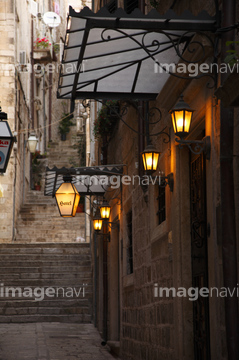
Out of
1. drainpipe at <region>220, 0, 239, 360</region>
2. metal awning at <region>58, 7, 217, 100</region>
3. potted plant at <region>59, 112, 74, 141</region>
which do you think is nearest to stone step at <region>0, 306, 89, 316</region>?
metal awning at <region>58, 7, 217, 100</region>

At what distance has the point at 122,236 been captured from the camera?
11023 millimetres

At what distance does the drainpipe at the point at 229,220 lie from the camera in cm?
415

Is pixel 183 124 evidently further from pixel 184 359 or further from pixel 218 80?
pixel 184 359

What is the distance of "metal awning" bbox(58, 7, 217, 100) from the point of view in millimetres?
4723

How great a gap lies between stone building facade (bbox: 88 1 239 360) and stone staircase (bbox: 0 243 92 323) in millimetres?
5950

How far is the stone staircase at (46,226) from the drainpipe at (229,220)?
60.6ft

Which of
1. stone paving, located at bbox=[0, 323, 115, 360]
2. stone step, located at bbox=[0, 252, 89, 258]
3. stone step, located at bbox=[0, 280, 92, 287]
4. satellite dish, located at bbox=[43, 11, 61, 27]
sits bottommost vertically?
stone paving, located at bbox=[0, 323, 115, 360]

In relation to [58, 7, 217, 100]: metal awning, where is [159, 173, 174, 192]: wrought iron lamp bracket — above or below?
below

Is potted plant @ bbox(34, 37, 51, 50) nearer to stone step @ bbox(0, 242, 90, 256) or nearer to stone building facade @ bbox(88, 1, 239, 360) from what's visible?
stone step @ bbox(0, 242, 90, 256)

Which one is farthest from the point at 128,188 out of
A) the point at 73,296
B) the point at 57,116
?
the point at 57,116

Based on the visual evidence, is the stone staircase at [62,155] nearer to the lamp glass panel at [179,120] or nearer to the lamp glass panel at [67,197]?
the lamp glass panel at [67,197]

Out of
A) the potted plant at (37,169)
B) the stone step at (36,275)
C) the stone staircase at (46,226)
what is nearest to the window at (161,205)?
the stone step at (36,275)

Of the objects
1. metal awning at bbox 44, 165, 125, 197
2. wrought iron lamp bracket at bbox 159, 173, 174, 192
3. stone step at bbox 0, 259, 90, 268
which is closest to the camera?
wrought iron lamp bracket at bbox 159, 173, 174, 192

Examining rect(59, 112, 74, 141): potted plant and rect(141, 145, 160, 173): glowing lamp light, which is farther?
rect(59, 112, 74, 141): potted plant
